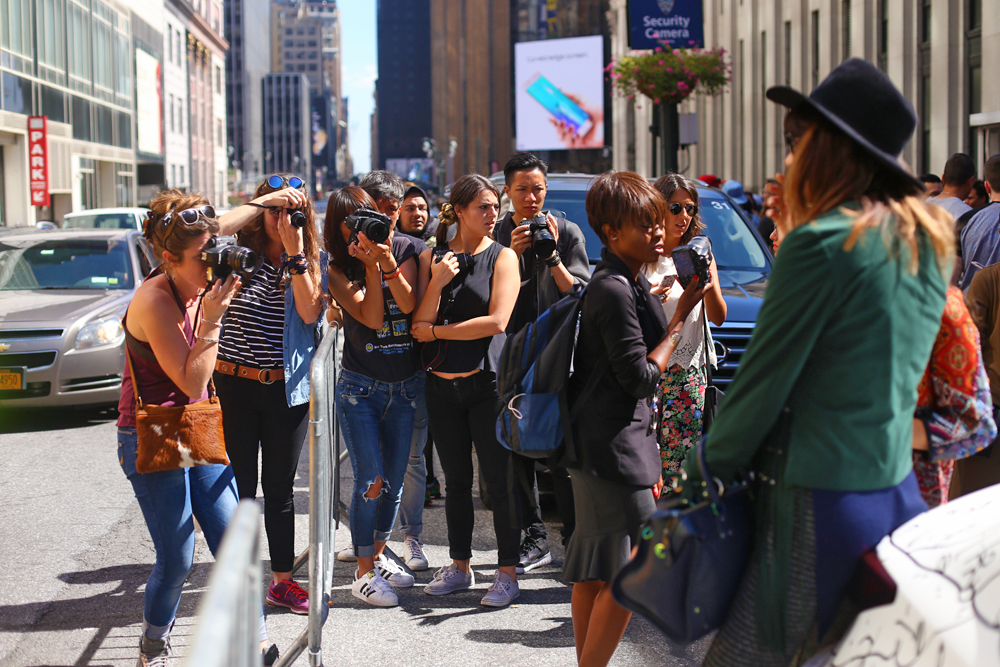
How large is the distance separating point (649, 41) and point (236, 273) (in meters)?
17.8

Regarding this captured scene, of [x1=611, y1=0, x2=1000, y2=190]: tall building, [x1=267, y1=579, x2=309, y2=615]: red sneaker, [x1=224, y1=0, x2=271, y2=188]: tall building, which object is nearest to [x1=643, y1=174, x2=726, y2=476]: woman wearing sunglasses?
[x1=267, y1=579, x2=309, y2=615]: red sneaker

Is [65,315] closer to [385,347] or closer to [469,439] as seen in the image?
Answer: [385,347]

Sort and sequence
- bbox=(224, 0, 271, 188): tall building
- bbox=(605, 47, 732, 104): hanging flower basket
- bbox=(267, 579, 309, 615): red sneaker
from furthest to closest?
bbox=(224, 0, 271, 188): tall building → bbox=(605, 47, 732, 104): hanging flower basket → bbox=(267, 579, 309, 615): red sneaker

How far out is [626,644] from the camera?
4305 mm

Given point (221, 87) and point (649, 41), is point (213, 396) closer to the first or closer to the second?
point (649, 41)

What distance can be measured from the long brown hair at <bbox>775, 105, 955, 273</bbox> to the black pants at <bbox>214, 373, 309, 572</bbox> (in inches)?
112

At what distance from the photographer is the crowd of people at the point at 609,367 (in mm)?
2068

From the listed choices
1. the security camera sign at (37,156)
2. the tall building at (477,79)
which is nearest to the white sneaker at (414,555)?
the security camera sign at (37,156)

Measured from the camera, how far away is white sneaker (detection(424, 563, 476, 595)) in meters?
4.93

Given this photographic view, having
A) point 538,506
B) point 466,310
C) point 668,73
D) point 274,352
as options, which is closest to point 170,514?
point 274,352

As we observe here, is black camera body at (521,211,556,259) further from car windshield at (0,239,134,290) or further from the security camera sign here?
the security camera sign

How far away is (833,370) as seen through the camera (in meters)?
2.08

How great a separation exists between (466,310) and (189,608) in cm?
199

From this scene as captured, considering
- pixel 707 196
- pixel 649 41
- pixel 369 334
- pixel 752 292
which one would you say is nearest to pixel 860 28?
pixel 649 41
